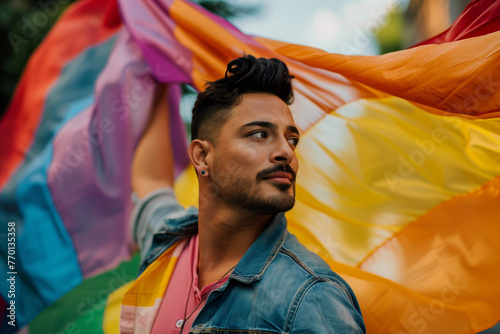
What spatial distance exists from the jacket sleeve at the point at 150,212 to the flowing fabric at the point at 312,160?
0.52 feet

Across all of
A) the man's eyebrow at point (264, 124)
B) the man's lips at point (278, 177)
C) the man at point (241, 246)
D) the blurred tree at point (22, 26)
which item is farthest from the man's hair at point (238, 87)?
the blurred tree at point (22, 26)

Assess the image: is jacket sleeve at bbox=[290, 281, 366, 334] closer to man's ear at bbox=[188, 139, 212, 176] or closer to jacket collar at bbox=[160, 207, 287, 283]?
jacket collar at bbox=[160, 207, 287, 283]

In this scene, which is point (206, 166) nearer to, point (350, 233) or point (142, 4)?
point (350, 233)

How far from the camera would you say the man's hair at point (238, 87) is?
2180 millimetres

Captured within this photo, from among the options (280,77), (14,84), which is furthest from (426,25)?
(280,77)

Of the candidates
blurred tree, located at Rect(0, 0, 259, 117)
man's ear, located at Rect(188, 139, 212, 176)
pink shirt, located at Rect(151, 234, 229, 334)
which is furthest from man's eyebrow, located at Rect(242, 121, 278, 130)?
blurred tree, located at Rect(0, 0, 259, 117)

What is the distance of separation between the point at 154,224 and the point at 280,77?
3.64ft

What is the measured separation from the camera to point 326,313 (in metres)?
1.65

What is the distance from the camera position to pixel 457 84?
2016mm

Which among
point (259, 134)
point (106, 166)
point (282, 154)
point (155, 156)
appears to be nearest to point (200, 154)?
point (259, 134)

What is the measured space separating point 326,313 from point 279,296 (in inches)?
7.5

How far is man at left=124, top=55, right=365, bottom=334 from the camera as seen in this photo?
→ 174 cm

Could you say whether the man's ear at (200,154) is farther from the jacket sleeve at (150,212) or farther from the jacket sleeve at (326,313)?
the jacket sleeve at (326,313)

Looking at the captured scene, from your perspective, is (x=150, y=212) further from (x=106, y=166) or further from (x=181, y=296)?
(x=181, y=296)
